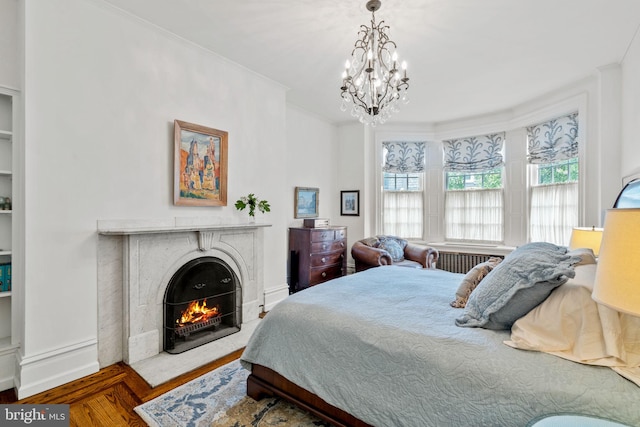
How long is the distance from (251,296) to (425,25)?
333 centimetres

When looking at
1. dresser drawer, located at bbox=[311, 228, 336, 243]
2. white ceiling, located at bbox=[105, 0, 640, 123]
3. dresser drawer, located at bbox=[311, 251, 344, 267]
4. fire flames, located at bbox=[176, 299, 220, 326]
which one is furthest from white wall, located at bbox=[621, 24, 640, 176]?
fire flames, located at bbox=[176, 299, 220, 326]

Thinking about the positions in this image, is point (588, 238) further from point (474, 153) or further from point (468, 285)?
point (474, 153)

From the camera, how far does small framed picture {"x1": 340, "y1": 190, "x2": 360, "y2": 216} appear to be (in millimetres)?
5621

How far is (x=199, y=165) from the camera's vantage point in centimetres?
311

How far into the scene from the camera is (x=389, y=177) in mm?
5867

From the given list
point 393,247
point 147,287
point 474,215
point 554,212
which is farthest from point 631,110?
point 147,287

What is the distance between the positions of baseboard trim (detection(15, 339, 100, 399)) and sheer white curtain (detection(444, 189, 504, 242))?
5.40 metres

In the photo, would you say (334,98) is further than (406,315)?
Yes

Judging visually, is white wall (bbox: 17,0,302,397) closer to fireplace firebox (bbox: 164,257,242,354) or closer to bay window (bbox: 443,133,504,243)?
fireplace firebox (bbox: 164,257,242,354)

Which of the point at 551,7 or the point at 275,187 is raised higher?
the point at 551,7

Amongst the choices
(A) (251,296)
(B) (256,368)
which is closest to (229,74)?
(A) (251,296)

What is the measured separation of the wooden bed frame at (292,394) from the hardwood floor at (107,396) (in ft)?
2.18

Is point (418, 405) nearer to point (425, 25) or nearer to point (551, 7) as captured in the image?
point (425, 25)

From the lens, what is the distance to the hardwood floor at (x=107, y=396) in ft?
6.13
